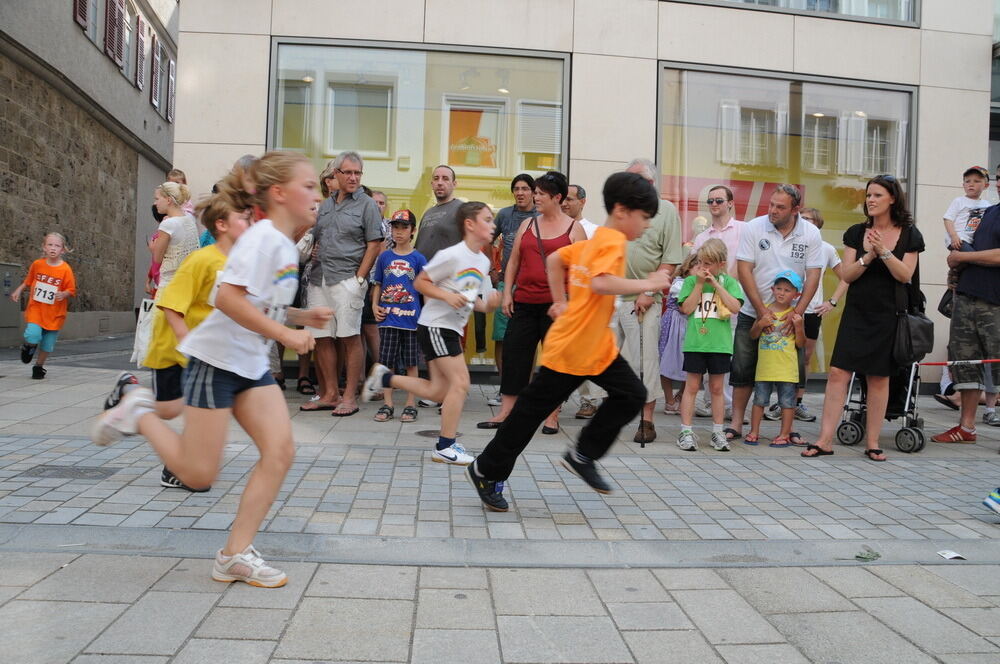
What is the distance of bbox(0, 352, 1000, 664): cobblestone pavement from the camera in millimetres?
2887

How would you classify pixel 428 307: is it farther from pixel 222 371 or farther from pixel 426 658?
pixel 426 658

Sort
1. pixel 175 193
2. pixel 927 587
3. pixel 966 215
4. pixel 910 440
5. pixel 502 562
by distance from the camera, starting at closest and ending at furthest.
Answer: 1. pixel 927 587
2. pixel 502 562
3. pixel 175 193
4. pixel 910 440
5. pixel 966 215

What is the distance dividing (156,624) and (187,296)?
1.94 m

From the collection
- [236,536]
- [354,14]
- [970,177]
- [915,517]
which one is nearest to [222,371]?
[236,536]

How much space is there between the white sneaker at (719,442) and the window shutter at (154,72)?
22332 millimetres

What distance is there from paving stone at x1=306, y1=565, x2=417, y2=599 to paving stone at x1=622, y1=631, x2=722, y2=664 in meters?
0.91

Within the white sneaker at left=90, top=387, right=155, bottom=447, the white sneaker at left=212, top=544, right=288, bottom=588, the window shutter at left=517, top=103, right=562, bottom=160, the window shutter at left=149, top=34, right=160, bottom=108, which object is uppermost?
the window shutter at left=149, top=34, right=160, bottom=108

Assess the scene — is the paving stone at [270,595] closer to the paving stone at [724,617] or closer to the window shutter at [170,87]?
the paving stone at [724,617]

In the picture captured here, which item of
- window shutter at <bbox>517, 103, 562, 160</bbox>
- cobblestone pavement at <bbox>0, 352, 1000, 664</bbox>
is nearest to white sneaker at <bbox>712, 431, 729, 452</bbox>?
cobblestone pavement at <bbox>0, 352, 1000, 664</bbox>

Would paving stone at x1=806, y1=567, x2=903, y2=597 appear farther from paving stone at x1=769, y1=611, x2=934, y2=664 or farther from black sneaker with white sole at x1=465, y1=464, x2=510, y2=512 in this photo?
black sneaker with white sole at x1=465, y1=464, x2=510, y2=512

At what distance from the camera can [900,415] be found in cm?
719

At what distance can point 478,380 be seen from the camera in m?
10.0

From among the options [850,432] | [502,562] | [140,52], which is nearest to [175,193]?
[502,562]

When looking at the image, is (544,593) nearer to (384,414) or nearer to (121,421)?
(121,421)
